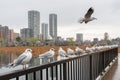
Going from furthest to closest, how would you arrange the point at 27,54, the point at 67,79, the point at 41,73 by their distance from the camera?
1. the point at 27,54
2. the point at 67,79
3. the point at 41,73

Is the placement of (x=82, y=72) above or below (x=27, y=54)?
below

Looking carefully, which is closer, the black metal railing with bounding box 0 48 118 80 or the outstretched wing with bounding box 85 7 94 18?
the black metal railing with bounding box 0 48 118 80

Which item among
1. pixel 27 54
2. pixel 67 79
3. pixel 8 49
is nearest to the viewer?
pixel 67 79

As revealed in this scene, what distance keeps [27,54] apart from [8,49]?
6168cm

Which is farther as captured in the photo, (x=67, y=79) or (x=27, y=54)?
(x=27, y=54)

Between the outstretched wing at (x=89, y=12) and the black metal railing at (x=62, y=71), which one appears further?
the outstretched wing at (x=89, y=12)

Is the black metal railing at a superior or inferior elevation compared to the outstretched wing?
inferior

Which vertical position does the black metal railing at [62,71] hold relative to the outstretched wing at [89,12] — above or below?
below

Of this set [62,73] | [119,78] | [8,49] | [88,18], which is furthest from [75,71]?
[8,49]

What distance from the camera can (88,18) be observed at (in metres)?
7.59

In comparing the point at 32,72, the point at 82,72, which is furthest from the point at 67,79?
the point at 32,72

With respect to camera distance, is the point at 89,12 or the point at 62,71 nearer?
the point at 62,71

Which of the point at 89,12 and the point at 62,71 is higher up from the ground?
the point at 89,12

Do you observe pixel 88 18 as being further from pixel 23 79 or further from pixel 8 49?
pixel 8 49
